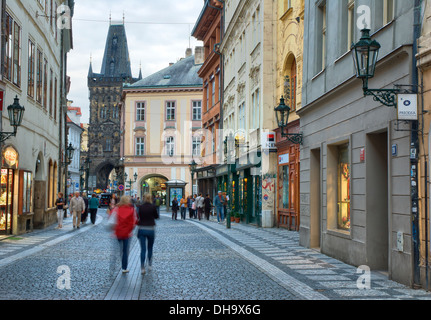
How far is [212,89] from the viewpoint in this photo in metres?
48.3

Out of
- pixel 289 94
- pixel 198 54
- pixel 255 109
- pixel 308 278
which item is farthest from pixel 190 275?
pixel 198 54

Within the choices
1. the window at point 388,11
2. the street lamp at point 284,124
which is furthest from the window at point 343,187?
the window at point 388,11

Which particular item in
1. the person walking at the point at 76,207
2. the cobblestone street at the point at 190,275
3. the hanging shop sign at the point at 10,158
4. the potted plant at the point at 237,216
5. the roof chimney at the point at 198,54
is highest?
the roof chimney at the point at 198,54

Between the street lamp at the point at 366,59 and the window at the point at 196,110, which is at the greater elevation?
the window at the point at 196,110

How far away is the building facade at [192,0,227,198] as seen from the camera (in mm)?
43594

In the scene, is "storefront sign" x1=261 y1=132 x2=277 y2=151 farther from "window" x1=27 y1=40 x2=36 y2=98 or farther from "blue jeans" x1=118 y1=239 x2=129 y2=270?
"blue jeans" x1=118 y1=239 x2=129 y2=270

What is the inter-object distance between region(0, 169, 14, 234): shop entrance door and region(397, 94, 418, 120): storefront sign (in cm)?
1518

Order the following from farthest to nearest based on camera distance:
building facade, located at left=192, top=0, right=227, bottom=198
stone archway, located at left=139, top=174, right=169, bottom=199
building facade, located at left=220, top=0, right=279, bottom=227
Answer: stone archway, located at left=139, top=174, right=169, bottom=199 → building facade, located at left=192, top=0, right=227, bottom=198 → building facade, located at left=220, top=0, right=279, bottom=227

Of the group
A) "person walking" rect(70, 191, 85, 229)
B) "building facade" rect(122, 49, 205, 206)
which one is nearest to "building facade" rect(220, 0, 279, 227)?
"person walking" rect(70, 191, 85, 229)

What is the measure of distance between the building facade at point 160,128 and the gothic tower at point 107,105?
131 feet

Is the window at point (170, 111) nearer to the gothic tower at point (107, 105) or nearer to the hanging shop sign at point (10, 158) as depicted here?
the gothic tower at point (107, 105)

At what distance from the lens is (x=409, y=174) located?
403 inches

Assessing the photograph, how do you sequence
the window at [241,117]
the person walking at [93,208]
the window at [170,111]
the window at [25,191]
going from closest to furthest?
1. the window at [25,191]
2. the window at [241,117]
3. the person walking at [93,208]
4. the window at [170,111]

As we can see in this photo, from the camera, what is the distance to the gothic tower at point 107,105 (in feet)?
385
